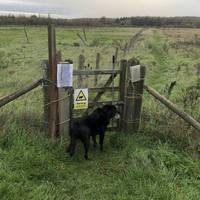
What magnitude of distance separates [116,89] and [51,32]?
2.27 metres

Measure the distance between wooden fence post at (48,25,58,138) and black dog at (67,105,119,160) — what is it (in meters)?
0.61

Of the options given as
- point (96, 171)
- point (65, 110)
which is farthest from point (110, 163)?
point (65, 110)

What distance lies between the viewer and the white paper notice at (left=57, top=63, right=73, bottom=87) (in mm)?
8242

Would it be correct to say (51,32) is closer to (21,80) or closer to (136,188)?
(136,188)

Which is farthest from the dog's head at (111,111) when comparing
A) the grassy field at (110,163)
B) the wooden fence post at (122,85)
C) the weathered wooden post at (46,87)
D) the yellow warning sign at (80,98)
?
the weathered wooden post at (46,87)

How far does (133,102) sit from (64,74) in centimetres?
198

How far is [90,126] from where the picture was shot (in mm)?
8359

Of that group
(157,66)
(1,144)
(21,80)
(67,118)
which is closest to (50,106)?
(67,118)

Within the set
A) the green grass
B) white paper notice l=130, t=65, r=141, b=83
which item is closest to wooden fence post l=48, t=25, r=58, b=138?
the green grass

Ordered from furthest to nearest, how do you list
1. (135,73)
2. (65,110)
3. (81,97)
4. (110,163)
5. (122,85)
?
(122,85) → (135,73) → (81,97) → (65,110) → (110,163)

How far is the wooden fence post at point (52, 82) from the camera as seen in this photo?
8.12m

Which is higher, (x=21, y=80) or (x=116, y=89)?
(x=116, y=89)

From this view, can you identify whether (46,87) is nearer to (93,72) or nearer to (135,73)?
(93,72)

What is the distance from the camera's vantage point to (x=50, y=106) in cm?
848
